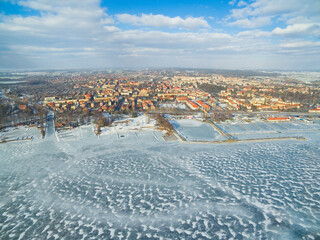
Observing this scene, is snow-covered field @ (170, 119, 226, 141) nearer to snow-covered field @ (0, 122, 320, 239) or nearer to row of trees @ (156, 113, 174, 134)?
row of trees @ (156, 113, 174, 134)

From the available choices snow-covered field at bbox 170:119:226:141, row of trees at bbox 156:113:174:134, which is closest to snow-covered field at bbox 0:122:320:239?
snow-covered field at bbox 170:119:226:141

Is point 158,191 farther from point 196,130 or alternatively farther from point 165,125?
point 196,130

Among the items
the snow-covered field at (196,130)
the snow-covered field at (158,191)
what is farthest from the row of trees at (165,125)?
the snow-covered field at (158,191)

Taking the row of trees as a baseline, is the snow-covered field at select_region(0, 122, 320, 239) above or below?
below

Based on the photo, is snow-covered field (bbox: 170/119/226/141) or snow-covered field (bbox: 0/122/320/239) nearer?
snow-covered field (bbox: 0/122/320/239)

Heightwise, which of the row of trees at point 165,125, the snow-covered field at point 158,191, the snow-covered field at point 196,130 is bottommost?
the snow-covered field at point 158,191

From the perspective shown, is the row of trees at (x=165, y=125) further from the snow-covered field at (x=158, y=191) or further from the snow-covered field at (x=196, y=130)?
the snow-covered field at (x=158, y=191)

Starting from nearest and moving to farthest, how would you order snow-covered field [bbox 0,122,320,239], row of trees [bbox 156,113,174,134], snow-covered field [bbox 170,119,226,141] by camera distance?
1. snow-covered field [bbox 0,122,320,239]
2. snow-covered field [bbox 170,119,226,141]
3. row of trees [bbox 156,113,174,134]

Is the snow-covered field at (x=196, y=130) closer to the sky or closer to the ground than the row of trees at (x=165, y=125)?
closer to the ground

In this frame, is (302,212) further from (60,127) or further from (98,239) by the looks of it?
(60,127)

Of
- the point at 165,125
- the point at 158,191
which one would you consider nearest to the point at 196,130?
the point at 165,125
